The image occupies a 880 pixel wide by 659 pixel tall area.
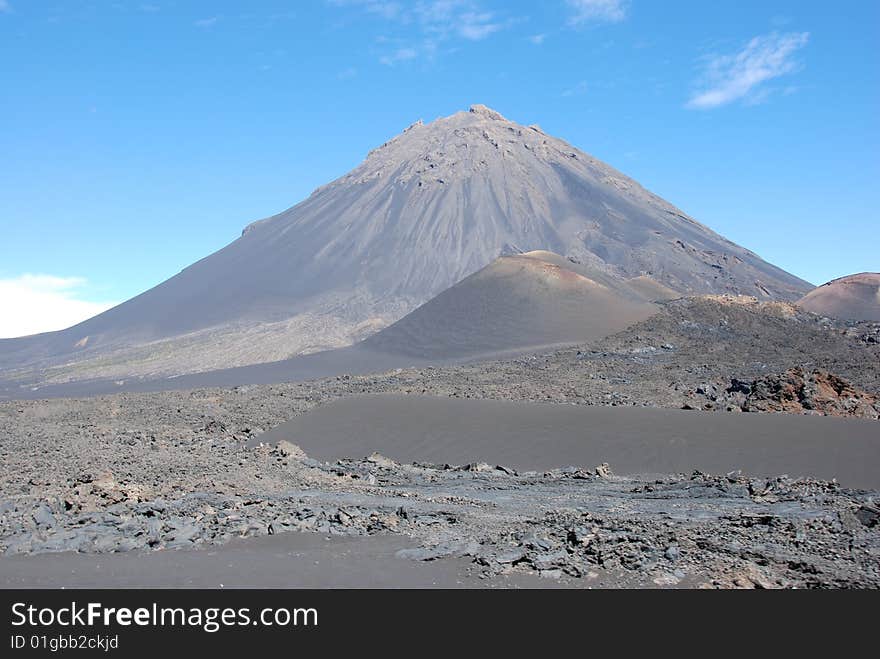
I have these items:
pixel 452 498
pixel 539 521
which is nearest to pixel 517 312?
pixel 452 498

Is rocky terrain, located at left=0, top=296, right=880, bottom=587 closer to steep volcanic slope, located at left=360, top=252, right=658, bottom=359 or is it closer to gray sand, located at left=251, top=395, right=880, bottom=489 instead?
gray sand, located at left=251, top=395, right=880, bottom=489

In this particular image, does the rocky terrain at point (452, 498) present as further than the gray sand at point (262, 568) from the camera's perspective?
Yes

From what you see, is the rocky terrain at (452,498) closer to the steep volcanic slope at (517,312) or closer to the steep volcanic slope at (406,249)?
the steep volcanic slope at (517,312)

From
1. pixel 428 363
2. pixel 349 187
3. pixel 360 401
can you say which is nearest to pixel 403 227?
pixel 349 187

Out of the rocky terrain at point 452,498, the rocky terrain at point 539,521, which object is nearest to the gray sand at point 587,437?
the rocky terrain at point 452,498

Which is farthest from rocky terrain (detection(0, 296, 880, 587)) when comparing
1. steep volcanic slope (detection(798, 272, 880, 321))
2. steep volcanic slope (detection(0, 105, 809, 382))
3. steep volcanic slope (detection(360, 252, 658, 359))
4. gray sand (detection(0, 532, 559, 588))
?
steep volcanic slope (detection(798, 272, 880, 321))

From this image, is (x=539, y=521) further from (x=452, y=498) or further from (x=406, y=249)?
(x=406, y=249)
